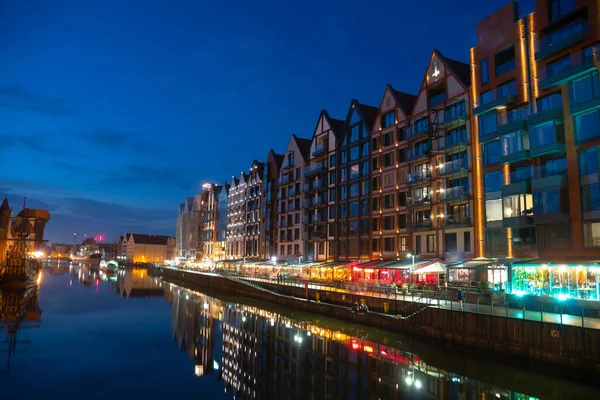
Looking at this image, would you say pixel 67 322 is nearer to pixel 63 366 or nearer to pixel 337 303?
pixel 63 366

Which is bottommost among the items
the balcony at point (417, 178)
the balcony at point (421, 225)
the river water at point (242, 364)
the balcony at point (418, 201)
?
the river water at point (242, 364)

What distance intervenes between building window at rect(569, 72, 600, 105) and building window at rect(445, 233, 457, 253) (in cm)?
1779

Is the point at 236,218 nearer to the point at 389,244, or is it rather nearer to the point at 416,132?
the point at 389,244

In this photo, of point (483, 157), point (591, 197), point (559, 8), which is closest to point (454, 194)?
point (483, 157)

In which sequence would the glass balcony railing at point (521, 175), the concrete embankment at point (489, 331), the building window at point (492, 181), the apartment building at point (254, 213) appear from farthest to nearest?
the apartment building at point (254, 213)
the building window at point (492, 181)
the glass balcony railing at point (521, 175)
the concrete embankment at point (489, 331)

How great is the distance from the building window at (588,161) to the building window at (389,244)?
2526cm

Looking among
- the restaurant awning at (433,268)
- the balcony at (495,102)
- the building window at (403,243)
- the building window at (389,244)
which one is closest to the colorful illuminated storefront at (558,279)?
the restaurant awning at (433,268)

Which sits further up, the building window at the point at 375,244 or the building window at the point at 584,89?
the building window at the point at 584,89

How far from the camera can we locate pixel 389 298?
37812 mm

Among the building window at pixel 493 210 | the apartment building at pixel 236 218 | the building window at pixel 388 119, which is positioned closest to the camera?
the building window at pixel 493 210

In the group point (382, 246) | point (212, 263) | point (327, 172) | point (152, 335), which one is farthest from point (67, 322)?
point (212, 263)

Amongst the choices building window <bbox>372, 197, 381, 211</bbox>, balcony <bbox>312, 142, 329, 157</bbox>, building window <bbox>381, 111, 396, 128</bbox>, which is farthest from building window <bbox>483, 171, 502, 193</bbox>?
balcony <bbox>312, 142, 329, 157</bbox>

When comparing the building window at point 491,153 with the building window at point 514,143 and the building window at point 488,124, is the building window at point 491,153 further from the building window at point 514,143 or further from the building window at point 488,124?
the building window at point 514,143

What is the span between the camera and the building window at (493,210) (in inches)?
1645
